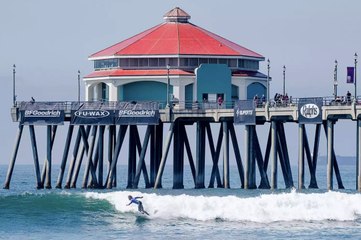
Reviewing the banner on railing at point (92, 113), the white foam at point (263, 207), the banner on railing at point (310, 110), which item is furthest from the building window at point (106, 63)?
the white foam at point (263, 207)

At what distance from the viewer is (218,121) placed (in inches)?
4070

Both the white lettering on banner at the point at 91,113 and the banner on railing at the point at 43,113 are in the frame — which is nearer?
the white lettering on banner at the point at 91,113

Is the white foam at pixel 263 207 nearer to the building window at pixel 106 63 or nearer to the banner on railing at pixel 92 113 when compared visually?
the banner on railing at pixel 92 113

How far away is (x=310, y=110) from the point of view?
96125mm

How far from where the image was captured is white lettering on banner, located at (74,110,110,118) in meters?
104

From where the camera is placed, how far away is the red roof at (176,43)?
107 meters

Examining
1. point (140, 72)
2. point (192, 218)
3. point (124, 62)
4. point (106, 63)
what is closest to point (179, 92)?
point (140, 72)

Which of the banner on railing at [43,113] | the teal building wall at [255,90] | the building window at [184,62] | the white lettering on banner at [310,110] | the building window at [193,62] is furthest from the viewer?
the teal building wall at [255,90]

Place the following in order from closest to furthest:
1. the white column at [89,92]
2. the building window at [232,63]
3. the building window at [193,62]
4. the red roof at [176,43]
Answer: the building window at [193,62] → the red roof at [176,43] → the building window at [232,63] → the white column at [89,92]

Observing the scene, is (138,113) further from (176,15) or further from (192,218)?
(192,218)

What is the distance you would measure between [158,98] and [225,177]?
7893 mm

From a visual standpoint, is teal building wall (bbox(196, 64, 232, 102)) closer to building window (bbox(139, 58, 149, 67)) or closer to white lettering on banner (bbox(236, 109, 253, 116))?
building window (bbox(139, 58, 149, 67))

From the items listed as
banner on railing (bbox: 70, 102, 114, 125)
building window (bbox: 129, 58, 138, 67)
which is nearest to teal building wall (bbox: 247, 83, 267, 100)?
building window (bbox: 129, 58, 138, 67)

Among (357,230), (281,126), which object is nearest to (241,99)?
(281,126)
